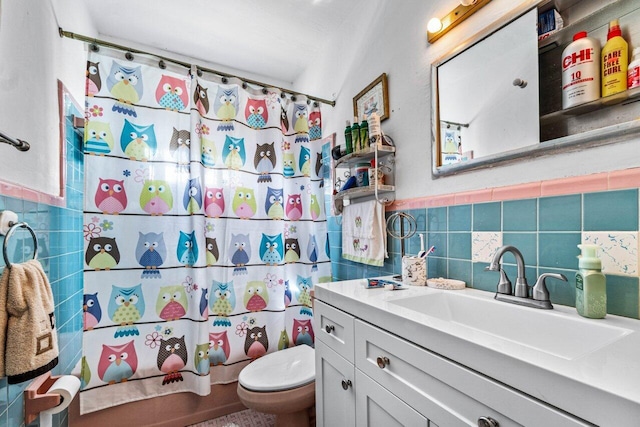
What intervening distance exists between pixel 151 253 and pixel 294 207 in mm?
887

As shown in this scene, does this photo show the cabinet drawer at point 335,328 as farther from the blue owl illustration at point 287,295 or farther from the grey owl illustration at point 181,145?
the grey owl illustration at point 181,145

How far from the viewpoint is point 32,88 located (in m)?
1.11

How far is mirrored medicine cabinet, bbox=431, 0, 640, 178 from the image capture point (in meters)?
0.76

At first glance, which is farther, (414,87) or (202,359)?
(202,359)

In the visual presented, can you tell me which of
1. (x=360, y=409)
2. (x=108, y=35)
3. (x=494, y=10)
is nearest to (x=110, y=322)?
(x=360, y=409)

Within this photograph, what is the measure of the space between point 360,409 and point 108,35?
2.66 metres

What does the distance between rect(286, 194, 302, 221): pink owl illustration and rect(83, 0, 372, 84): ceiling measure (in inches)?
44.5

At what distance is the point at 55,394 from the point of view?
101cm

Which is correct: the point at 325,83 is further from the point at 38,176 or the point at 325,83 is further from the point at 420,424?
the point at 420,424

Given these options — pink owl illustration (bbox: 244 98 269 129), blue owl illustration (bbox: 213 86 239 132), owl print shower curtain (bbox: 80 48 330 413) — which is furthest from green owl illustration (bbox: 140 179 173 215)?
pink owl illustration (bbox: 244 98 269 129)

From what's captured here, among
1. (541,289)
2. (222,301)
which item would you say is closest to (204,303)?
(222,301)

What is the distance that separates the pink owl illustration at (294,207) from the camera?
196 cm

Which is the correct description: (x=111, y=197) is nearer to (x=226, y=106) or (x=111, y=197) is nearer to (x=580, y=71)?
(x=226, y=106)

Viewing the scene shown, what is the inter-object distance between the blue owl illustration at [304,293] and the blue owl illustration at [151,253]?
85 centimetres
